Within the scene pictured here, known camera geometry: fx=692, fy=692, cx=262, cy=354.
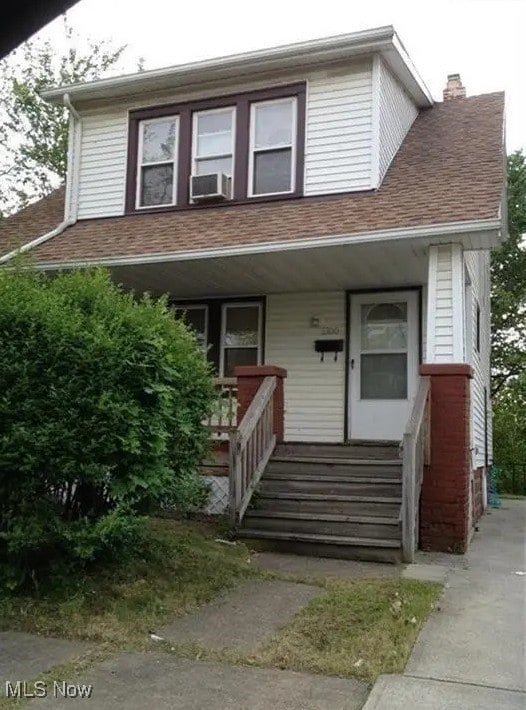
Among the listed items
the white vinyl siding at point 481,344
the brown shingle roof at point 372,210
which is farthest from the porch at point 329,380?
the white vinyl siding at point 481,344

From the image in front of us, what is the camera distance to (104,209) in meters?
10.3

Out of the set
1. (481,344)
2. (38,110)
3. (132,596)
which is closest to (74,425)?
(132,596)

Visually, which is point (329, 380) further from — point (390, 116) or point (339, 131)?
point (390, 116)

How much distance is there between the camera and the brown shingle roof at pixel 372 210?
306 inches

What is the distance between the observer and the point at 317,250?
8039 millimetres

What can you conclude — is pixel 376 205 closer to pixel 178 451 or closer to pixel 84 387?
pixel 178 451

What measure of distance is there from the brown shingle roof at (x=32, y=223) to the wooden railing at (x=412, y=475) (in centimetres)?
643

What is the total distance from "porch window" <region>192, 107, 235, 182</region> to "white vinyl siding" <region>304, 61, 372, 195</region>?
1.17m

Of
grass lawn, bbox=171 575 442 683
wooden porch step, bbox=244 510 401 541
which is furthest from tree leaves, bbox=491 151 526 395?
grass lawn, bbox=171 575 442 683

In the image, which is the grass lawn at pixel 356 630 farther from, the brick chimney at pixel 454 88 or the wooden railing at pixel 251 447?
the brick chimney at pixel 454 88

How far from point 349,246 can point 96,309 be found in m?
3.66

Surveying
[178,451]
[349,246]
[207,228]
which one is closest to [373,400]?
[349,246]

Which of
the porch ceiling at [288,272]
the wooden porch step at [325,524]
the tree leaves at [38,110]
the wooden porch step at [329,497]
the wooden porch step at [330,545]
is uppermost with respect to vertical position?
the tree leaves at [38,110]

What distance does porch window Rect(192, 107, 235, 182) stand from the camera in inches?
381
